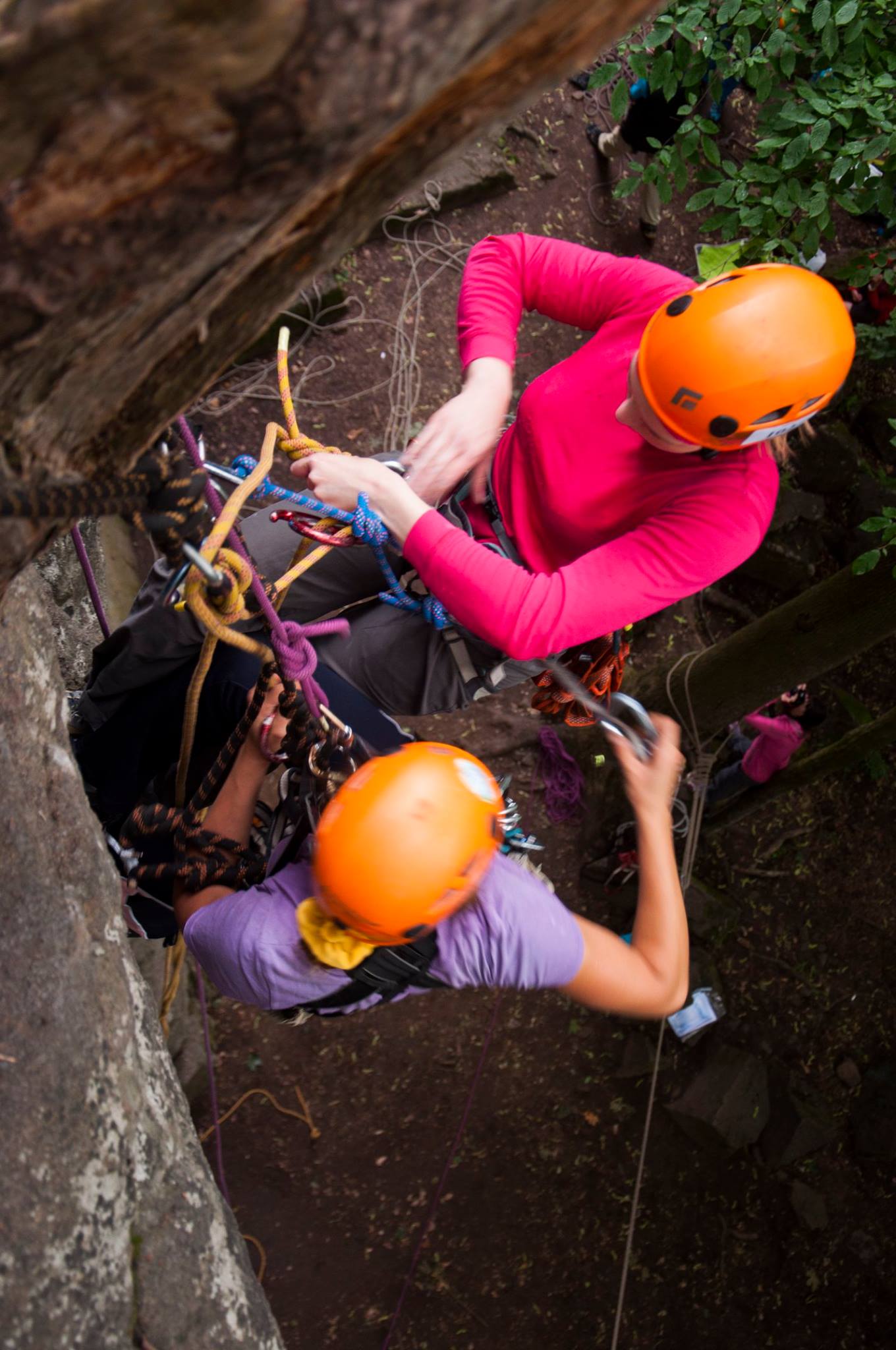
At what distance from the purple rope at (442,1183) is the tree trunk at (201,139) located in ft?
13.1

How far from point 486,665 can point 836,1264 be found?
160 inches

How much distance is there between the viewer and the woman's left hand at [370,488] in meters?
1.85

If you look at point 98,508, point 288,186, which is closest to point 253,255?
point 288,186

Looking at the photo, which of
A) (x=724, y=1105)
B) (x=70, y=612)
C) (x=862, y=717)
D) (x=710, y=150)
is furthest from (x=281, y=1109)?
(x=710, y=150)

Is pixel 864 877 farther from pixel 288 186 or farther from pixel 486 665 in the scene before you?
pixel 288 186

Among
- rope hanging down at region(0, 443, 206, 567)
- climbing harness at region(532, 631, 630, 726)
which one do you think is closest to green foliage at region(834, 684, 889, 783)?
climbing harness at region(532, 631, 630, 726)

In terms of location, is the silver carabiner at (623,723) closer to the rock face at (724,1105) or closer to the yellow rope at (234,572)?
the yellow rope at (234,572)

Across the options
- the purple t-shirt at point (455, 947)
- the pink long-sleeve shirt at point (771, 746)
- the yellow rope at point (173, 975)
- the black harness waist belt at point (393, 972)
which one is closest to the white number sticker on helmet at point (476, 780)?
the purple t-shirt at point (455, 947)

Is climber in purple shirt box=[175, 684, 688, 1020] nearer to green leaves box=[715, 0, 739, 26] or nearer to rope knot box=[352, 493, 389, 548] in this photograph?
rope knot box=[352, 493, 389, 548]

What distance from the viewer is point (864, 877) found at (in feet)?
17.6

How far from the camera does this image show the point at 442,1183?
4.17 metres

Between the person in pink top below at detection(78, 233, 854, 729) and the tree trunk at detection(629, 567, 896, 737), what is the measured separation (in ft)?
4.31

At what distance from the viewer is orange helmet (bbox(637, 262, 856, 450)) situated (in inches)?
68.7

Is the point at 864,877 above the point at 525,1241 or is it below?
below
